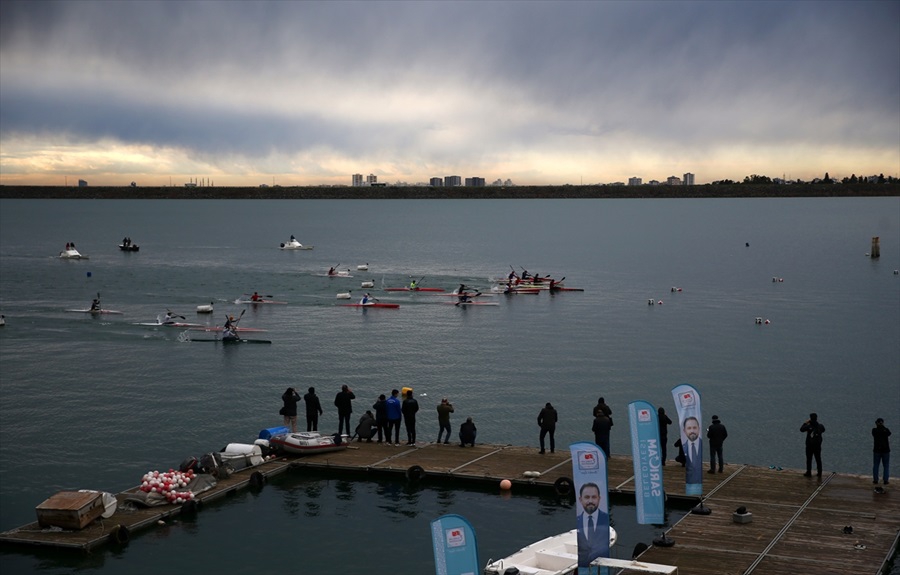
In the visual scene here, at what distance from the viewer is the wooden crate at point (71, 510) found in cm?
2605

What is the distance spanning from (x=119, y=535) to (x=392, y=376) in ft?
89.1

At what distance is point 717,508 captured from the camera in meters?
26.4

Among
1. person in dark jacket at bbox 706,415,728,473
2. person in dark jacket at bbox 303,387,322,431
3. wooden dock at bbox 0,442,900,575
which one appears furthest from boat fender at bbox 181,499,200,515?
person in dark jacket at bbox 706,415,728,473

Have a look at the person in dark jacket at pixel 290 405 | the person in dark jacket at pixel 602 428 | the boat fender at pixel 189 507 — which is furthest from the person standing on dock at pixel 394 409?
the boat fender at pixel 189 507

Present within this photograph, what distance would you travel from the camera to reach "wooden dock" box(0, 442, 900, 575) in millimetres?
22781

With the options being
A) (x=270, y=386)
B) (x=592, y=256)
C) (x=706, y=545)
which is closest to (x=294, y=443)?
(x=706, y=545)

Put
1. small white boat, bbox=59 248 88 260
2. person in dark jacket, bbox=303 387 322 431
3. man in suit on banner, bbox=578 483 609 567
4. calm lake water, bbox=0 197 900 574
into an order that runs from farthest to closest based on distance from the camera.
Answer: small white boat, bbox=59 248 88 260 < person in dark jacket, bbox=303 387 322 431 < calm lake water, bbox=0 197 900 574 < man in suit on banner, bbox=578 483 609 567

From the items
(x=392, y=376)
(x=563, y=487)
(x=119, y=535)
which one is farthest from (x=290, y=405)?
(x=392, y=376)

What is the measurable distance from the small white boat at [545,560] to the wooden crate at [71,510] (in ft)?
34.9

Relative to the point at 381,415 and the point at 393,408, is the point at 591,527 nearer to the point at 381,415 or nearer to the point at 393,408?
the point at 393,408

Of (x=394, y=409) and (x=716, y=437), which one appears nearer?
(x=716, y=437)

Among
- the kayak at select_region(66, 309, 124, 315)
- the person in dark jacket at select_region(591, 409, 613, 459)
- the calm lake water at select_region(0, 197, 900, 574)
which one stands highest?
the kayak at select_region(66, 309, 124, 315)

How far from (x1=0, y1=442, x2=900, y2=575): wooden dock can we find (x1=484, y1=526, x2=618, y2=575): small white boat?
1.70m

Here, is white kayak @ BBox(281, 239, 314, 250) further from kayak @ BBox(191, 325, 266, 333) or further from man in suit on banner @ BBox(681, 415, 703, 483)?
man in suit on banner @ BBox(681, 415, 703, 483)
